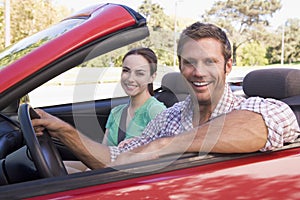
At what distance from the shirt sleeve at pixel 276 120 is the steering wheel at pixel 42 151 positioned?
754 mm

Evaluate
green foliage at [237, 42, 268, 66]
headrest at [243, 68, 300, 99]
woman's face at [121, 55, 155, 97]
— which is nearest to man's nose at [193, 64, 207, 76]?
woman's face at [121, 55, 155, 97]

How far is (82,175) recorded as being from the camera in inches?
53.1

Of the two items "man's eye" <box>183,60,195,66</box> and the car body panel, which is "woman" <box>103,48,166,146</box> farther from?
the car body panel

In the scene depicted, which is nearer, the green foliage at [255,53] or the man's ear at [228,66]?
the man's ear at [228,66]

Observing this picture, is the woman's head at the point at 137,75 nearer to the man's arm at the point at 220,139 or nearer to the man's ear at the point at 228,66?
the man's ear at the point at 228,66

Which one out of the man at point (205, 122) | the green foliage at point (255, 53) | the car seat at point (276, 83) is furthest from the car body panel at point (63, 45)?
the green foliage at point (255, 53)

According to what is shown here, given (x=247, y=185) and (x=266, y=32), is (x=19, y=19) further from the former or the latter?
(x=266, y=32)

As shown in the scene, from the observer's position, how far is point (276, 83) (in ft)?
7.73

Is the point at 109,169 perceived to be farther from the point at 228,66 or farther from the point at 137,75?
the point at 137,75

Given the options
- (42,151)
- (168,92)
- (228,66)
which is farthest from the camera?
(168,92)

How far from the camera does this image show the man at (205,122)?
1518 millimetres

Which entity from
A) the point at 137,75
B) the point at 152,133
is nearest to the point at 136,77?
the point at 137,75

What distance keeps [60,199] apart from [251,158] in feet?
2.23

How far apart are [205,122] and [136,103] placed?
0.92m
